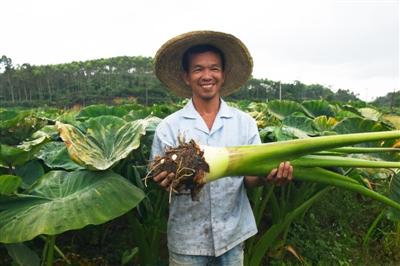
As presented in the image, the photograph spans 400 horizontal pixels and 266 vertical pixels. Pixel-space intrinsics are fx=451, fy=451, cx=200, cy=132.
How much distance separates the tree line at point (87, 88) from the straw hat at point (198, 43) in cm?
3551

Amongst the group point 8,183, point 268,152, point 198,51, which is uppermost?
point 198,51

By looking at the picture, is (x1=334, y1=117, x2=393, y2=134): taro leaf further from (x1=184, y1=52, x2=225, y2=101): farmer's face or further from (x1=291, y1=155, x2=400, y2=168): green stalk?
(x1=184, y1=52, x2=225, y2=101): farmer's face

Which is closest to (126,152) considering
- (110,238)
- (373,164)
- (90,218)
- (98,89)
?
(90,218)

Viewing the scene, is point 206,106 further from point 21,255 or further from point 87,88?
point 87,88

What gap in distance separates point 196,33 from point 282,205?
6.16 ft

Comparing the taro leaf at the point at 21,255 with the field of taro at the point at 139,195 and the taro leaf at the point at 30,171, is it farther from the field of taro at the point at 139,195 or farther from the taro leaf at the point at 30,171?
the taro leaf at the point at 30,171

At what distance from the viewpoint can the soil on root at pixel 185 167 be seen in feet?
5.73

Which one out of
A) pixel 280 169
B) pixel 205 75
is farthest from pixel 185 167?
pixel 205 75

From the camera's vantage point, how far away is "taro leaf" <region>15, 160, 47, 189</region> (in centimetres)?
247

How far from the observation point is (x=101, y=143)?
7.89 ft

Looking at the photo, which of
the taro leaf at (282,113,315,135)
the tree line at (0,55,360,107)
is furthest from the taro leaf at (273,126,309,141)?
the tree line at (0,55,360,107)

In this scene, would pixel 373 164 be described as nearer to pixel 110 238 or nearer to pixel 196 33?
pixel 196 33

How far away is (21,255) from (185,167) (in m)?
0.90

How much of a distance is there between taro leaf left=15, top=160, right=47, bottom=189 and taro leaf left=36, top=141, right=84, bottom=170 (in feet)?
0.19
